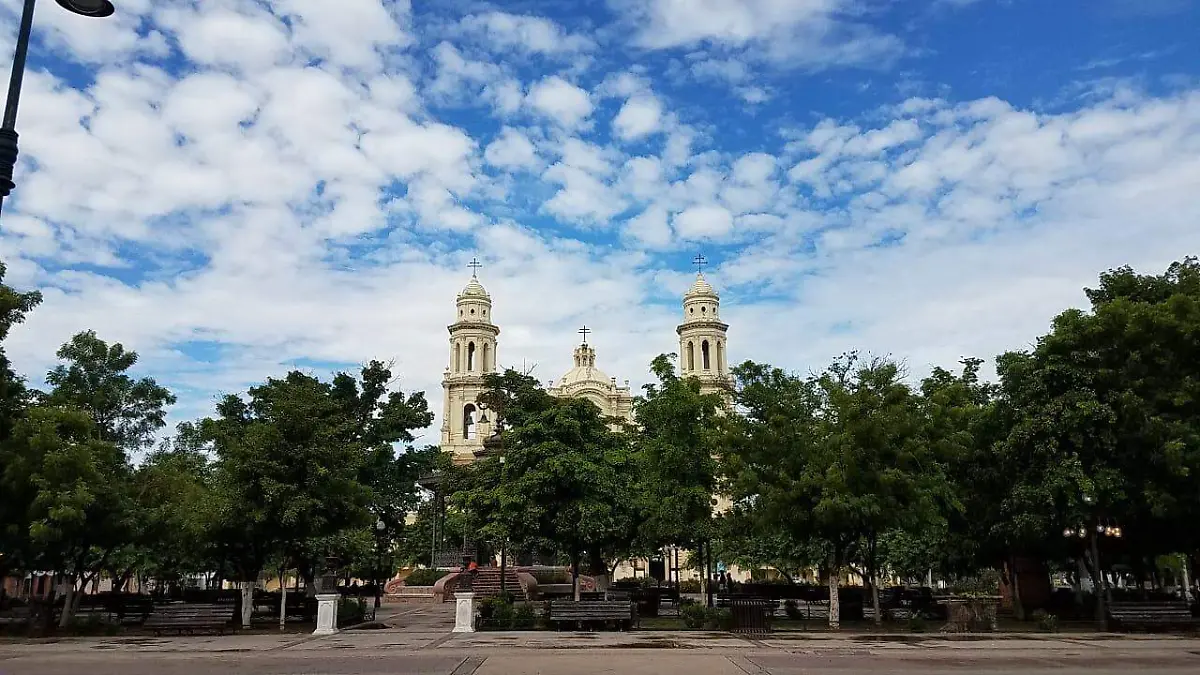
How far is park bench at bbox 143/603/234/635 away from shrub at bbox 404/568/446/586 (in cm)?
2221

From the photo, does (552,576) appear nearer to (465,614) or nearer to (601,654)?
(465,614)

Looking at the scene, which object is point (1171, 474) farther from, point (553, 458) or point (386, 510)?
point (386, 510)

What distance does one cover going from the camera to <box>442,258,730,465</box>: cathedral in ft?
263

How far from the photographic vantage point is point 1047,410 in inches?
904

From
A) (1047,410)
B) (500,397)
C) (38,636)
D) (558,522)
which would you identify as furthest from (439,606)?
(1047,410)

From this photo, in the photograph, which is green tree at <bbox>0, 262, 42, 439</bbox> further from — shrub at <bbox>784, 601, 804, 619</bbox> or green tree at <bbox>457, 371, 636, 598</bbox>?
shrub at <bbox>784, 601, 804, 619</bbox>

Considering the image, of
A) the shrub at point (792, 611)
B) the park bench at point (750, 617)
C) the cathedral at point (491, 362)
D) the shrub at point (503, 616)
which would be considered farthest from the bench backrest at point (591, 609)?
the cathedral at point (491, 362)

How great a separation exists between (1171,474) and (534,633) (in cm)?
1580

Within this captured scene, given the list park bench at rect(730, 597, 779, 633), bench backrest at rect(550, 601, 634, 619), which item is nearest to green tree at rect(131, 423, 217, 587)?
bench backrest at rect(550, 601, 634, 619)

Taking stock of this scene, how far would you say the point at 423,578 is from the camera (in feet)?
146

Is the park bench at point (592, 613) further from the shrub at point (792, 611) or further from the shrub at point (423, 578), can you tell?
the shrub at point (423, 578)

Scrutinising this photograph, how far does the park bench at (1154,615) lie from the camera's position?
22.6 m

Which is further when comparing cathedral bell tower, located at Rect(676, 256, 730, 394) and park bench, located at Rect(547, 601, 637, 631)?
cathedral bell tower, located at Rect(676, 256, 730, 394)

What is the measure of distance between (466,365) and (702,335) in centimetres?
2244
